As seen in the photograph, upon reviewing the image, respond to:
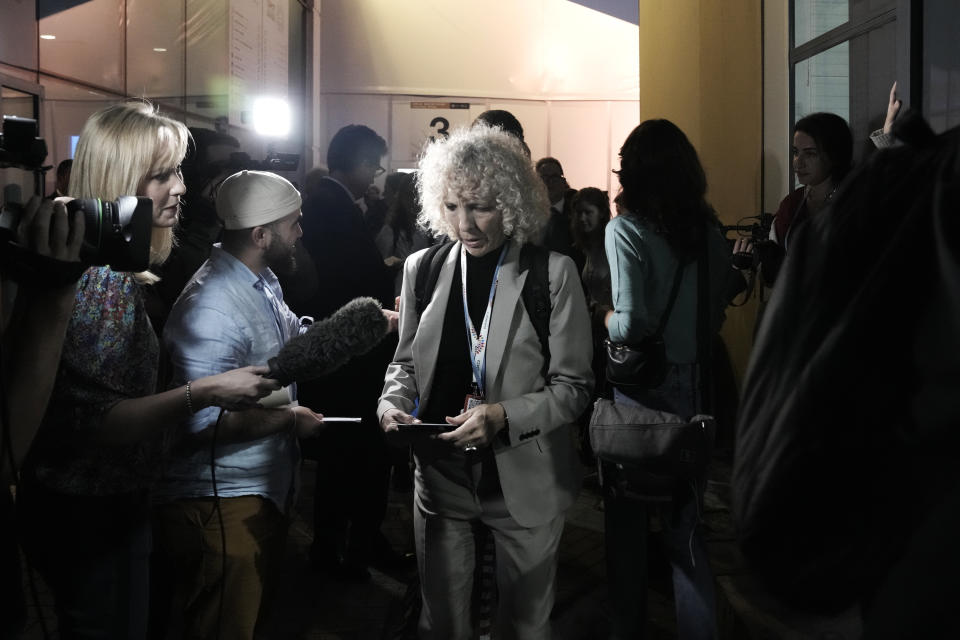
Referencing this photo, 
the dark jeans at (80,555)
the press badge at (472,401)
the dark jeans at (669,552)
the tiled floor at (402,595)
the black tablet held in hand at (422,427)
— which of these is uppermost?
the press badge at (472,401)

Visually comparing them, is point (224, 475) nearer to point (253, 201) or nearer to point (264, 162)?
point (253, 201)

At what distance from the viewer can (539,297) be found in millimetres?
2627

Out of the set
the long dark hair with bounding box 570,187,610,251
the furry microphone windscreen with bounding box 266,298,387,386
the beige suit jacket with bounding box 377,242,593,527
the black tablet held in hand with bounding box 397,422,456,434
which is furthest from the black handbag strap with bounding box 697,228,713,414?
the long dark hair with bounding box 570,187,610,251

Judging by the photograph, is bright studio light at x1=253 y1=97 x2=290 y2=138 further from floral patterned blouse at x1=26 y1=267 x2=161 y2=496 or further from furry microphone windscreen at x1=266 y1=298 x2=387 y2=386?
floral patterned blouse at x1=26 y1=267 x2=161 y2=496

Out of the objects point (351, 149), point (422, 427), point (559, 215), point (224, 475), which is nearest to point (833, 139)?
point (559, 215)

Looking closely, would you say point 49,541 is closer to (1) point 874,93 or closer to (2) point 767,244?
(2) point 767,244

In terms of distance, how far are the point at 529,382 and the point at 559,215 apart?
3.32 m

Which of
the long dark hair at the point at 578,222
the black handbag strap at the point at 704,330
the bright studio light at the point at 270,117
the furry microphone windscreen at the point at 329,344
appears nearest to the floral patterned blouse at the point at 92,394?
the furry microphone windscreen at the point at 329,344

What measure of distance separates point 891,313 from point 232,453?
74.4 inches

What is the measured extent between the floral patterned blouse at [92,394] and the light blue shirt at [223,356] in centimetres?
30

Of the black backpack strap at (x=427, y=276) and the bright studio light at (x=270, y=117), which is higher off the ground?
the bright studio light at (x=270, y=117)

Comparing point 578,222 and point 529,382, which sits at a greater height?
point 578,222

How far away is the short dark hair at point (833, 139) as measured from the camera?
418 cm

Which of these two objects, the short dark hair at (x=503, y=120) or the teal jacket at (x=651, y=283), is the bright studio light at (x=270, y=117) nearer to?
the short dark hair at (x=503, y=120)
